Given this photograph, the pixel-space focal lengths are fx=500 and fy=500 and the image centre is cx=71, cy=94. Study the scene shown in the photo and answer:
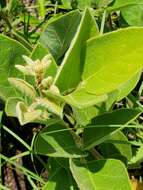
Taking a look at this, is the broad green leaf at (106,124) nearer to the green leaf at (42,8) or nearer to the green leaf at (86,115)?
the green leaf at (86,115)

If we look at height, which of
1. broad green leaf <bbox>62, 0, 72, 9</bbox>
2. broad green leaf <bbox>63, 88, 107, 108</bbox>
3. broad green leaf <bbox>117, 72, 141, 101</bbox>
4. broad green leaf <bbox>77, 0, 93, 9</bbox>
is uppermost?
broad green leaf <bbox>63, 88, 107, 108</bbox>

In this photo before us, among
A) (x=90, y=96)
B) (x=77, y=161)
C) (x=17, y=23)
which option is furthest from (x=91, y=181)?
(x=17, y=23)

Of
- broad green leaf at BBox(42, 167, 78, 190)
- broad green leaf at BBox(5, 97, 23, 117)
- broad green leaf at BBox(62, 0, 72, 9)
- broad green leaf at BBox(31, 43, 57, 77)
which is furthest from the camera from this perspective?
broad green leaf at BBox(62, 0, 72, 9)

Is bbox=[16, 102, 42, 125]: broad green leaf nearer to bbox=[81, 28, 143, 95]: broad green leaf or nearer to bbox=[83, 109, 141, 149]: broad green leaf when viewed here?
bbox=[81, 28, 143, 95]: broad green leaf

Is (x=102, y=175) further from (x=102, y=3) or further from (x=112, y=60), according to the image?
(x=102, y=3)

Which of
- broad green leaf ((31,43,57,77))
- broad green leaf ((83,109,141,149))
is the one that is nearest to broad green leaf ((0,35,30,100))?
broad green leaf ((31,43,57,77))

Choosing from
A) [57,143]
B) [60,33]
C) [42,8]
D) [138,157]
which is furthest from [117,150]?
[42,8]

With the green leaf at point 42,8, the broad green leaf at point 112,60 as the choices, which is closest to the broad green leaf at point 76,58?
the broad green leaf at point 112,60
